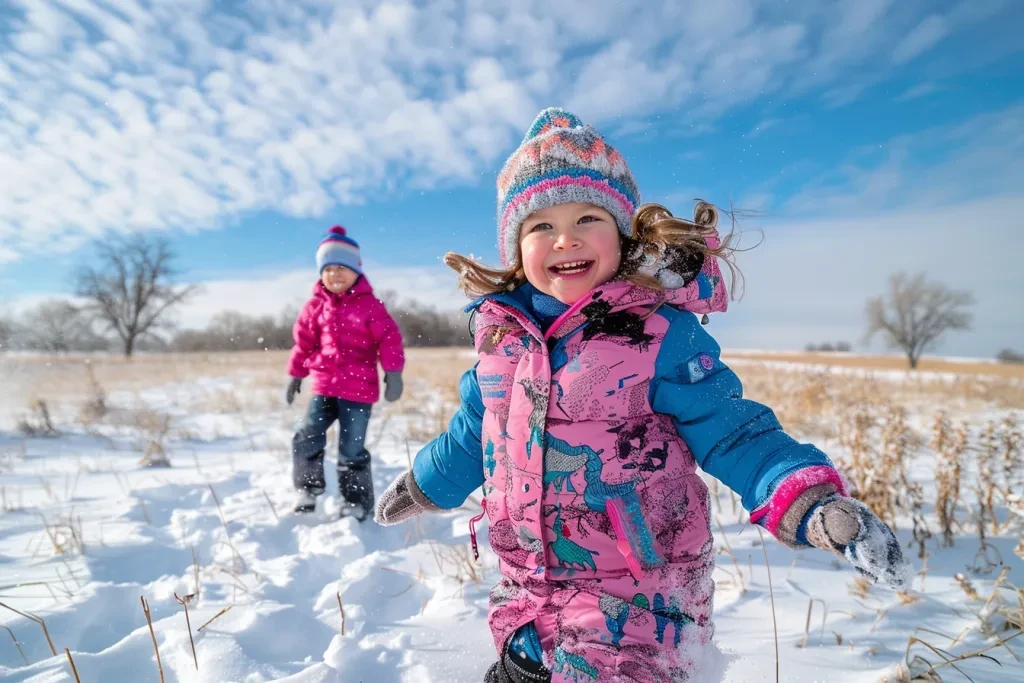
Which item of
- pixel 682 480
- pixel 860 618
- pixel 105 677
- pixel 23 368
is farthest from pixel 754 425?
pixel 23 368

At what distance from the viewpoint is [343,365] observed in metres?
3.65

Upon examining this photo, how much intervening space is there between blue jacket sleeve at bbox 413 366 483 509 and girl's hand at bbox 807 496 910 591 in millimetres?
1025

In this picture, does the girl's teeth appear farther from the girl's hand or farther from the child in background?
the child in background

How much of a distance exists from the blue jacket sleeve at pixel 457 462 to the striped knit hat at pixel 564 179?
588 millimetres

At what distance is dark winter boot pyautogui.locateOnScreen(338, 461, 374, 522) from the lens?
3.28m

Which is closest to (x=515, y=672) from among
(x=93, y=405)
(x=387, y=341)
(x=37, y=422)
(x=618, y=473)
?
(x=618, y=473)

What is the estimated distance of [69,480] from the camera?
4.05 meters

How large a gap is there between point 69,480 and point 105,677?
339 cm

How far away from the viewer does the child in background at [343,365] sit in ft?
11.4

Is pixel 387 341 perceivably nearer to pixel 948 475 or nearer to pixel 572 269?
pixel 572 269

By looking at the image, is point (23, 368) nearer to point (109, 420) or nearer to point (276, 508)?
point (109, 420)

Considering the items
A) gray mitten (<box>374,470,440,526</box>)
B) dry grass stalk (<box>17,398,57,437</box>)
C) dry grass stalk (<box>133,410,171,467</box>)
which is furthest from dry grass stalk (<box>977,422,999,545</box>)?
Answer: dry grass stalk (<box>17,398,57,437</box>)

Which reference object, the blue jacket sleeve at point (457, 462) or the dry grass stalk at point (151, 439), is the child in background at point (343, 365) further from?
the dry grass stalk at point (151, 439)

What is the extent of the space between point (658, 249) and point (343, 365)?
2.71 metres
